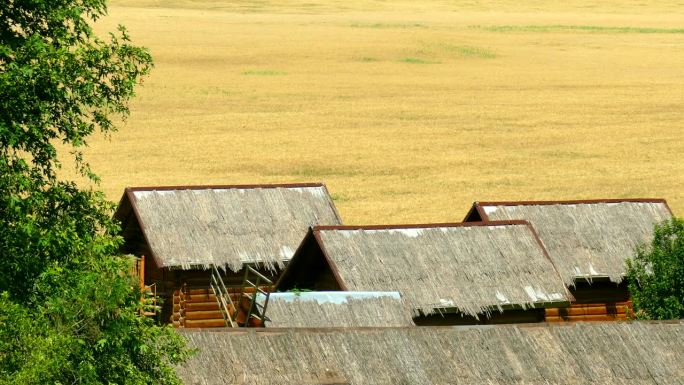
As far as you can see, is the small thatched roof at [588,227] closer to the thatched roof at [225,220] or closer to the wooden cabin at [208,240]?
the thatched roof at [225,220]

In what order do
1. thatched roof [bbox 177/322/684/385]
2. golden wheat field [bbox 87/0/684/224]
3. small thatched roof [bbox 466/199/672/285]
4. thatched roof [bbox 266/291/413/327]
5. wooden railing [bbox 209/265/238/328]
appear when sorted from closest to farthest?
thatched roof [bbox 177/322/684/385], thatched roof [bbox 266/291/413/327], small thatched roof [bbox 466/199/672/285], wooden railing [bbox 209/265/238/328], golden wheat field [bbox 87/0/684/224]

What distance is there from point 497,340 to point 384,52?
7289 cm

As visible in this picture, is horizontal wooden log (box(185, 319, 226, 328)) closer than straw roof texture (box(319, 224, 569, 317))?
No

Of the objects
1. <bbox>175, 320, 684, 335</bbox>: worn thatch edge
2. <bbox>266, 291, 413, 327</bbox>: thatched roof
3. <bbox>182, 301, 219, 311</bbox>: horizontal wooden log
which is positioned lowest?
<bbox>175, 320, 684, 335</bbox>: worn thatch edge

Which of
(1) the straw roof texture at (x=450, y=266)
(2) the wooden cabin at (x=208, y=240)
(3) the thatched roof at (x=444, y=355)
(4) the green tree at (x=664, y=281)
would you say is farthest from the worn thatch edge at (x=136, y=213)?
(3) the thatched roof at (x=444, y=355)

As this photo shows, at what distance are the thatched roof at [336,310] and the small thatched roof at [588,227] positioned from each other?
18.0 ft

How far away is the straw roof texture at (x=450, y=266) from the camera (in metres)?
26.4

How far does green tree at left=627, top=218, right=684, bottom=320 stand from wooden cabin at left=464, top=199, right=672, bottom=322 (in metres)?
2.14

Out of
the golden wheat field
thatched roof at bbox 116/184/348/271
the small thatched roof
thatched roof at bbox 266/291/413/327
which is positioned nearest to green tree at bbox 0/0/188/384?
thatched roof at bbox 266/291/413/327

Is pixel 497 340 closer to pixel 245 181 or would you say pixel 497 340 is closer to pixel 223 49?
pixel 245 181

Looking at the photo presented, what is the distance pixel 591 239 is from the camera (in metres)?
30.0

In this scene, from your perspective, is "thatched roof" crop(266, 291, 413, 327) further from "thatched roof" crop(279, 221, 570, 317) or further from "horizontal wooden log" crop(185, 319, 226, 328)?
"horizontal wooden log" crop(185, 319, 226, 328)

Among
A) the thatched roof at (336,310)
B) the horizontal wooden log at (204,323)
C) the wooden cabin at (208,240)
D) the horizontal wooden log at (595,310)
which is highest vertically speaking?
the wooden cabin at (208,240)

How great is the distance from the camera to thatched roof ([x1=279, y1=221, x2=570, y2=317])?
26.4 m
